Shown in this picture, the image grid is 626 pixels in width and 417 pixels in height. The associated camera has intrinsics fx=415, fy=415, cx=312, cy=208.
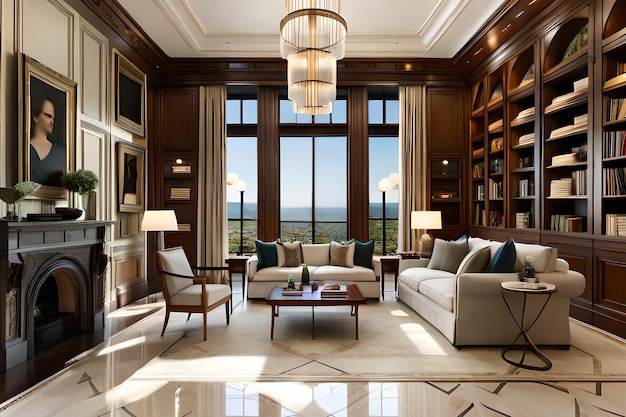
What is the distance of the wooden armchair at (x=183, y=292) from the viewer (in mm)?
4215

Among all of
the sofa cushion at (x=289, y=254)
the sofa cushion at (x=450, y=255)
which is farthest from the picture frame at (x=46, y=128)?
the sofa cushion at (x=450, y=255)

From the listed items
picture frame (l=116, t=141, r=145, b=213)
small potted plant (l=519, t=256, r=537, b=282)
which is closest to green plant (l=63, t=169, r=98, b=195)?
picture frame (l=116, t=141, r=145, b=213)

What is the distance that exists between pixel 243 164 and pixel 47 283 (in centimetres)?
476

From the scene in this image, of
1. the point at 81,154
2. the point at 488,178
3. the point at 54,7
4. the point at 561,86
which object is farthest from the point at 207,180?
the point at 561,86

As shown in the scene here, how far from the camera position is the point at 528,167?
5656mm

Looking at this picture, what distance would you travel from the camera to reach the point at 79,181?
14.3 feet

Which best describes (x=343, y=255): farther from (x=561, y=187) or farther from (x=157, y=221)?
(x=561, y=187)

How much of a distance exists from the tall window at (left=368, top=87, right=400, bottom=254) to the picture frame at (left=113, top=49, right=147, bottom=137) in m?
4.17

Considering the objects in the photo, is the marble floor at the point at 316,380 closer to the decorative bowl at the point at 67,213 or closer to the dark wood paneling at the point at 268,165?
the decorative bowl at the point at 67,213

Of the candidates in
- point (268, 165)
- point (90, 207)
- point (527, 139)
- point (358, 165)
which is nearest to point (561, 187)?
point (527, 139)

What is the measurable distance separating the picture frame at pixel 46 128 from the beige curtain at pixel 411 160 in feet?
17.0

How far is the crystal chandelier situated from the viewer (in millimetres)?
4070

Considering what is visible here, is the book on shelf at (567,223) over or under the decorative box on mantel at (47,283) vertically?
over

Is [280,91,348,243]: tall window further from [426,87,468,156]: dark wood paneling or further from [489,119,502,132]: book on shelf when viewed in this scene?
[489,119,502,132]: book on shelf
